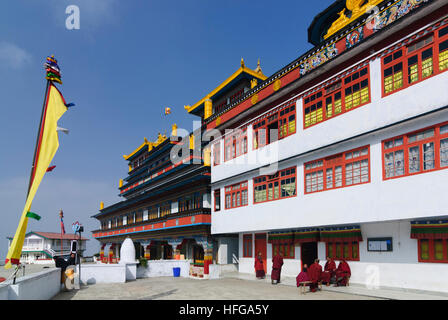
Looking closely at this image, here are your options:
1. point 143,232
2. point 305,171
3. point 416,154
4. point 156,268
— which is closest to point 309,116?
point 305,171

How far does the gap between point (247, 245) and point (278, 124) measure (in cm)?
819

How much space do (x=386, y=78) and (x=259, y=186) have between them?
346 inches

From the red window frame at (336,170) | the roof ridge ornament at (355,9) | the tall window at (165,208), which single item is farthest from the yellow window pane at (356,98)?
the tall window at (165,208)

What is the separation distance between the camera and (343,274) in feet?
48.8

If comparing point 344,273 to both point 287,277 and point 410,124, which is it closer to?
point 287,277

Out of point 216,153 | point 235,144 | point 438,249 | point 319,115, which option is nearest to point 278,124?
point 319,115

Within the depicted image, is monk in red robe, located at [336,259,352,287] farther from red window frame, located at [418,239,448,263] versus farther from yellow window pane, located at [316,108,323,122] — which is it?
yellow window pane, located at [316,108,323,122]

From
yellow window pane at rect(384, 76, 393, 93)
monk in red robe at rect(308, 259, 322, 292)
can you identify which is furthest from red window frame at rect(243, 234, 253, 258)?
yellow window pane at rect(384, 76, 393, 93)

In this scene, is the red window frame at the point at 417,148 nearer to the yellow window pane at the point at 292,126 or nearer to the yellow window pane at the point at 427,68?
the yellow window pane at the point at 427,68

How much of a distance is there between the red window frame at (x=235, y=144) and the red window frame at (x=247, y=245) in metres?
4.92

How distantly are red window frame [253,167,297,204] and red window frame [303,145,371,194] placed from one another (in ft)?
3.30

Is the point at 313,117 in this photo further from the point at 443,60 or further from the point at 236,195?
the point at 236,195

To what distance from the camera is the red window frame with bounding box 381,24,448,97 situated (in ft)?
36.9

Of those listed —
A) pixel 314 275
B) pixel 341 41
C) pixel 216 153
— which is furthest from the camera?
pixel 216 153
